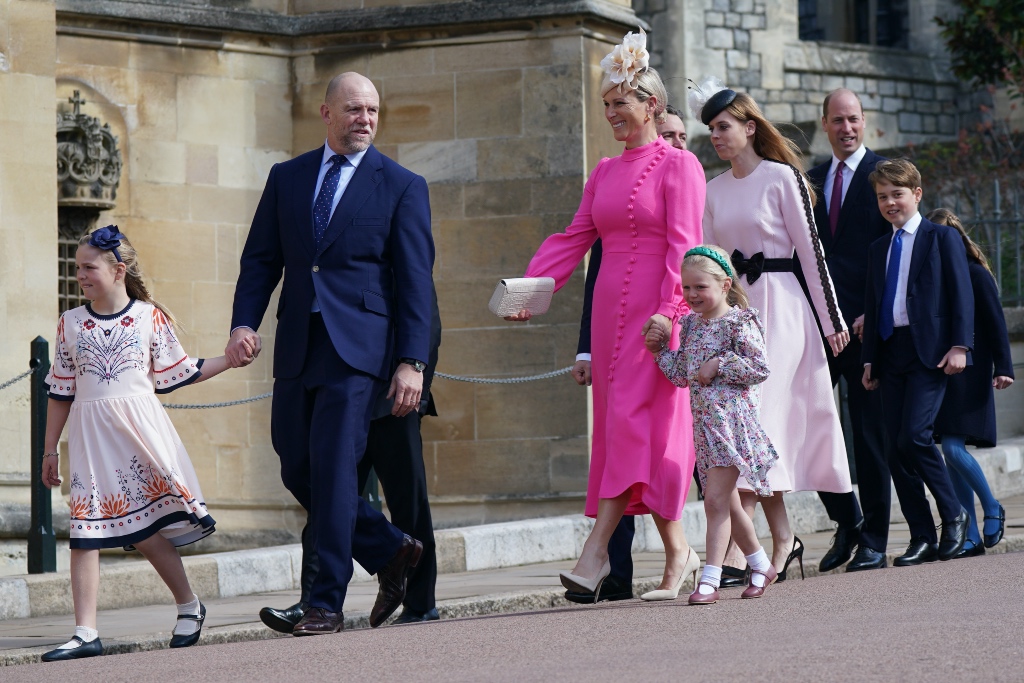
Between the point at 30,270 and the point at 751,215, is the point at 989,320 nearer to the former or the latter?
the point at 751,215

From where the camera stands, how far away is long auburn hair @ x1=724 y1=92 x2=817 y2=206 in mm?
7812

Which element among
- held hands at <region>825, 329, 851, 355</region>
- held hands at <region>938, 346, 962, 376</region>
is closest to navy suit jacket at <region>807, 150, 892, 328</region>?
held hands at <region>938, 346, 962, 376</region>

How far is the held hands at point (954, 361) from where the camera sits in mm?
8188

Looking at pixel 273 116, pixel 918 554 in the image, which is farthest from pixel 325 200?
pixel 273 116

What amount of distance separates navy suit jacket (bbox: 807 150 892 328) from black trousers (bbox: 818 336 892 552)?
0.65 feet

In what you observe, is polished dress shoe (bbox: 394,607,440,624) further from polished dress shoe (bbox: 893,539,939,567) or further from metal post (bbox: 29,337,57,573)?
metal post (bbox: 29,337,57,573)

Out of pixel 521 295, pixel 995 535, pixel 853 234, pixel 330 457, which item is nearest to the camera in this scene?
pixel 330 457

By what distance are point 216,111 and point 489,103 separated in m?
1.61

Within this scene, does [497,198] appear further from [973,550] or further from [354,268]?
[354,268]

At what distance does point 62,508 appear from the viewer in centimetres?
942

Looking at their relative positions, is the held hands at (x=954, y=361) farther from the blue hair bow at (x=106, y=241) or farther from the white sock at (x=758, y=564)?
the blue hair bow at (x=106, y=241)

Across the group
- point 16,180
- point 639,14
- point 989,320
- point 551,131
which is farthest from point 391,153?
point 639,14

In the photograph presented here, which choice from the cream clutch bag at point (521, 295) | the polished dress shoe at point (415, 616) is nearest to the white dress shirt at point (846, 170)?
the cream clutch bag at point (521, 295)

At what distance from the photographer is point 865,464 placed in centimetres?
844
